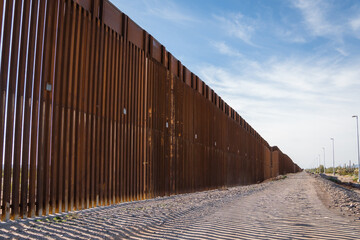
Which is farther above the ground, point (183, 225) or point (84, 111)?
point (84, 111)

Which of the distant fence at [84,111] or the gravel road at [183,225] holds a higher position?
the distant fence at [84,111]

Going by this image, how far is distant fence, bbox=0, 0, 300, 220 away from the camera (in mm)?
6359

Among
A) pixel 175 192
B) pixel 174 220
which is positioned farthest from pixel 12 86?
pixel 175 192

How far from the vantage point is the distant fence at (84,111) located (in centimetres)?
636

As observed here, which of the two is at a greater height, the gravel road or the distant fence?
the distant fence

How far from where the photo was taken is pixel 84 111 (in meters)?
8.22

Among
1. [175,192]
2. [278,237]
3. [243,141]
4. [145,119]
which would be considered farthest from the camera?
[243,141]

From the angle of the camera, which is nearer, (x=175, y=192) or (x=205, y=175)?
(x=175, y=192)

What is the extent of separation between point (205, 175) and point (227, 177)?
5391 mm

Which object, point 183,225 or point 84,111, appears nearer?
point 183,225

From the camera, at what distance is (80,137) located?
8039 millimetres

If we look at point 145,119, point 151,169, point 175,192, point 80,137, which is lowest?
point 175,192

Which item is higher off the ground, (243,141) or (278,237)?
(243,141)

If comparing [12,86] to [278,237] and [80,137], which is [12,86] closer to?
[80,137]
